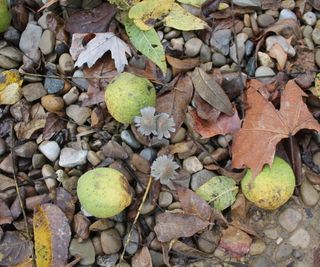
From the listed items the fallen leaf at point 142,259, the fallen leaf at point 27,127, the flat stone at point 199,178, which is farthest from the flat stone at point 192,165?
the fallen leaf at point 27,127

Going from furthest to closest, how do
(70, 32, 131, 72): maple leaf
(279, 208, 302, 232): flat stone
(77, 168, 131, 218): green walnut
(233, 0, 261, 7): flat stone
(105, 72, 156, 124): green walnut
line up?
1. (233, 0, 261, 7): flat stone
2. (70, 32, 131, 72): maple leaf
3. (279, 208, 302, 232): flat stone
4. (105, 72, 156, 124): green walnut
5. (77, 168, 131, 218): green walnut

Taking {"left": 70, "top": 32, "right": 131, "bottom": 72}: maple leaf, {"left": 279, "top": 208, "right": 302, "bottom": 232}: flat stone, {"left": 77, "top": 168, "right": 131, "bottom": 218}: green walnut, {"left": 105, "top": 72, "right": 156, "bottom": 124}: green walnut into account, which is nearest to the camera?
{"left": 77, "top": 168, "right": 131, "bottom": 218}: green walnut

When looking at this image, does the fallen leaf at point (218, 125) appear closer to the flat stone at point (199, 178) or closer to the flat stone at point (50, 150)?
the flat stone at point (199, 178)

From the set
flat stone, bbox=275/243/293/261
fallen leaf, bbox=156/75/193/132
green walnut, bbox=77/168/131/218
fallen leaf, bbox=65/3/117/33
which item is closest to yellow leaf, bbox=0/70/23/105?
fallen leaf, bbox=65/3/117/33

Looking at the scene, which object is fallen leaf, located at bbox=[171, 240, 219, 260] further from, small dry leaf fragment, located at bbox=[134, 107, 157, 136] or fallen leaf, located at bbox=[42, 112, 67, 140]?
fallen leaf, located at bbox=[42, 112, 67, 140]

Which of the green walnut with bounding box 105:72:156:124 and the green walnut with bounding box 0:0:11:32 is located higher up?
the green walnut with bounding box 0:0:11:32

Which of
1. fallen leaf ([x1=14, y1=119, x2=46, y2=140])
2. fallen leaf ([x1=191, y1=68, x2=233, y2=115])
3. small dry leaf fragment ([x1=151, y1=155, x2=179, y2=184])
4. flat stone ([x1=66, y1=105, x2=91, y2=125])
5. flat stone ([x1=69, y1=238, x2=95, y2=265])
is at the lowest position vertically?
flat stone ([x1=69, y1=238, x2=95, y2=265])

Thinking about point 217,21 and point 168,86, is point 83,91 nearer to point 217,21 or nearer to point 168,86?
point 168,86
